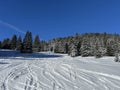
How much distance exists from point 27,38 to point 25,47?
3.83m

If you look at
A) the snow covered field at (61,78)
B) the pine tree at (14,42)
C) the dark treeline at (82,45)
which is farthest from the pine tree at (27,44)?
the snow covered field at (61,78)

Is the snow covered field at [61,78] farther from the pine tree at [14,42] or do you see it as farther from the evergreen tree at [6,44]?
the evergreen tree at [6,44]

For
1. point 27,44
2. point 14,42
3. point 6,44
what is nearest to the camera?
point 27,44

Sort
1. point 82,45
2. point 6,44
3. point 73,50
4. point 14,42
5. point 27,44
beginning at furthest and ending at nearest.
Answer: point 6,44, point 14,42, point 27,44, point 73,50, point 82,45

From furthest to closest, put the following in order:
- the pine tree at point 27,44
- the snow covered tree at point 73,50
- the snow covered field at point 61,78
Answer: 1. the pine tree at point 27,44
2. the snow covered tree at point 73,50
3. the snow covered field at point 61,78

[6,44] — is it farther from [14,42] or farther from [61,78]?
[61,78]

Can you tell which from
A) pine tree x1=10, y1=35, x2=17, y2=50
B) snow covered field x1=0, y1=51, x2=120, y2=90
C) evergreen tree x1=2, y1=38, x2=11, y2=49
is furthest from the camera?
evergreen tree x1=2, y1=38, x2=11, y2=49

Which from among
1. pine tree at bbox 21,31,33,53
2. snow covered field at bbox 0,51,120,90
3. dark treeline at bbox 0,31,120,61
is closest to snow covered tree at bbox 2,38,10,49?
dark treeline at bbox 0,31,120,61

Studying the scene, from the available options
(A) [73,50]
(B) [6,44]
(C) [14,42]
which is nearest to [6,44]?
(B) [6,44]

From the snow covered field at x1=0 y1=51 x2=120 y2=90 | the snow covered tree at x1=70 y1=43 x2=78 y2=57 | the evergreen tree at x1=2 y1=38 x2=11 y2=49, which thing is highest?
the evergreen tree at x1=2 y1=38 x2=11 y2=49

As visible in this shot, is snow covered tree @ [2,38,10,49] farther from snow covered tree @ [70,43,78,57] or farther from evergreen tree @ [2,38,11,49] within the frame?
snow covered tree @ [70,43,78,57]

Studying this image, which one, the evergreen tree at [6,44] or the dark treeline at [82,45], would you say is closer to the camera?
the dark treeline at [82,45]

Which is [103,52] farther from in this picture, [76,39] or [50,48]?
[50,48]

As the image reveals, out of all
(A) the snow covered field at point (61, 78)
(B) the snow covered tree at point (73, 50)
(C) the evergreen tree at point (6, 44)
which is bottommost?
(A) the snow covered field at point (61, 78)
